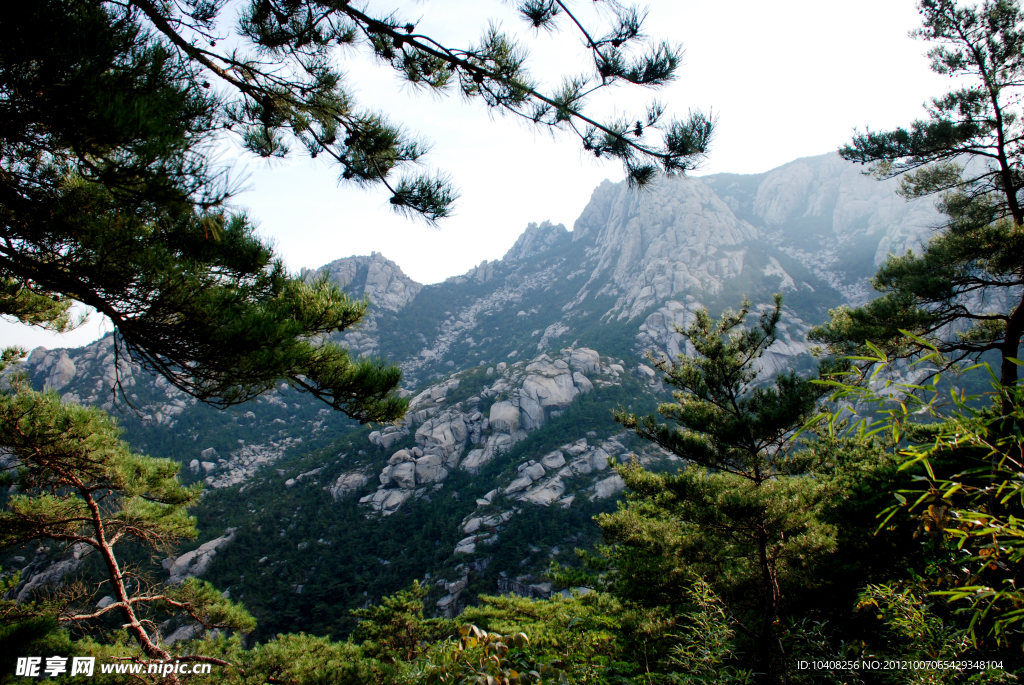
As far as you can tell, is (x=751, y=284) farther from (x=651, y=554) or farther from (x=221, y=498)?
(x=221, y=498)

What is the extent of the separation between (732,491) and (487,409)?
132ft

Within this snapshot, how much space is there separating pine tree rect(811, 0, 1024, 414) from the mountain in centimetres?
101

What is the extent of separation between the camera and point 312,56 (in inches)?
151

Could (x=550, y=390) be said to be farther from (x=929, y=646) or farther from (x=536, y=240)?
(x=536, y=240)

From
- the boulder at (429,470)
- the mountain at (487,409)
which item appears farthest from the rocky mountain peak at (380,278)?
the boulder at (429,470)

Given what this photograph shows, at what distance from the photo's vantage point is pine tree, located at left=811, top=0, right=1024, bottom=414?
19.1 ft

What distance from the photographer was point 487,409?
148ft

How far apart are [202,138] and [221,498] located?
4628 cm

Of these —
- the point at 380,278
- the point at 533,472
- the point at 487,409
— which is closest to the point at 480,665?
the point at 533,472

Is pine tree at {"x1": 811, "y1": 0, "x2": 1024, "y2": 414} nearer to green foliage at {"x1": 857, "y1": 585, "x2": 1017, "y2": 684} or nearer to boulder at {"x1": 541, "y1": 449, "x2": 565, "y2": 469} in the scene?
green foliage at {"x1": 857, "y1": 585, "x2": 1017, "y2": 684}

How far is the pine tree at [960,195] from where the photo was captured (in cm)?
582

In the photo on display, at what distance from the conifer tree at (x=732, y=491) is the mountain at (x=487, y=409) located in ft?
6.50

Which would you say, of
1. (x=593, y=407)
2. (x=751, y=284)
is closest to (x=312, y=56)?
(x=593, y=407)

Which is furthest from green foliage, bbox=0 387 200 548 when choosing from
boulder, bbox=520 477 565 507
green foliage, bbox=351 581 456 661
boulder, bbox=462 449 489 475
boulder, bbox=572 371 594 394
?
boulder, bbox=572 371 594 394
